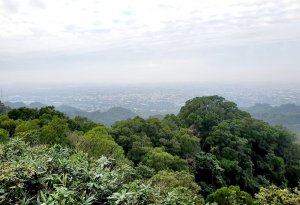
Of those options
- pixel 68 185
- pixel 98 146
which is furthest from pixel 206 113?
pixel 68 185

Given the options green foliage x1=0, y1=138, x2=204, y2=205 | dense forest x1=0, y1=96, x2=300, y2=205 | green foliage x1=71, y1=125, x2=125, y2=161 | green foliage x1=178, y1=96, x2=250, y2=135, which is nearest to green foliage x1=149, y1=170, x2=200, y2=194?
dense forest x1=0, y1=96, x2=300, y2=205

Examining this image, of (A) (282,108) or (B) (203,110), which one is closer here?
(B) (203,110)

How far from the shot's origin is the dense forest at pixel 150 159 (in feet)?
11.5

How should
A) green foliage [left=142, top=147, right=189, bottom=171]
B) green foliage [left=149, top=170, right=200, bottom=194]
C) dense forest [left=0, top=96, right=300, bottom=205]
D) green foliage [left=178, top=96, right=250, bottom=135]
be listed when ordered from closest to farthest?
dense forest [left=0, top=96, right=300, bottom=205], green foliage [left=149, top=170, right=200, bottom=194], green foliage [left=142, top=147, right=189, bottom=171], green foliage [left=178, top=96, right=250, bottom=135]

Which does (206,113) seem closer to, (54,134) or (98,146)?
(98,146)

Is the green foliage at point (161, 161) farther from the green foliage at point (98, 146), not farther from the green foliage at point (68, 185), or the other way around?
the green foliage at point (68, 185)

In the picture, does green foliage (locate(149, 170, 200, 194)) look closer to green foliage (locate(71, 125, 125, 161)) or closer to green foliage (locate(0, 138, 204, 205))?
green foliage (locate(71, 125, 125, 161))

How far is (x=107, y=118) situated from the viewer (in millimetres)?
93438

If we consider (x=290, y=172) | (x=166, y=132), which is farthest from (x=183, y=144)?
(x=290, y=172)

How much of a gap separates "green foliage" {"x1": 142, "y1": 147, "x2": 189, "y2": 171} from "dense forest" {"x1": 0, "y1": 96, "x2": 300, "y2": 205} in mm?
54

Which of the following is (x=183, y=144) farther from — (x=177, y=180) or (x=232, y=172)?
(x=177, y=180)

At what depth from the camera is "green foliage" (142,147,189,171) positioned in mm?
16255

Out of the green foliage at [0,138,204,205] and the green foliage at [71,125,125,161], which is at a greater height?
the green foliage at [0,138,204,205]

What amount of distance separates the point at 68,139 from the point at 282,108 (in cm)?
10483
